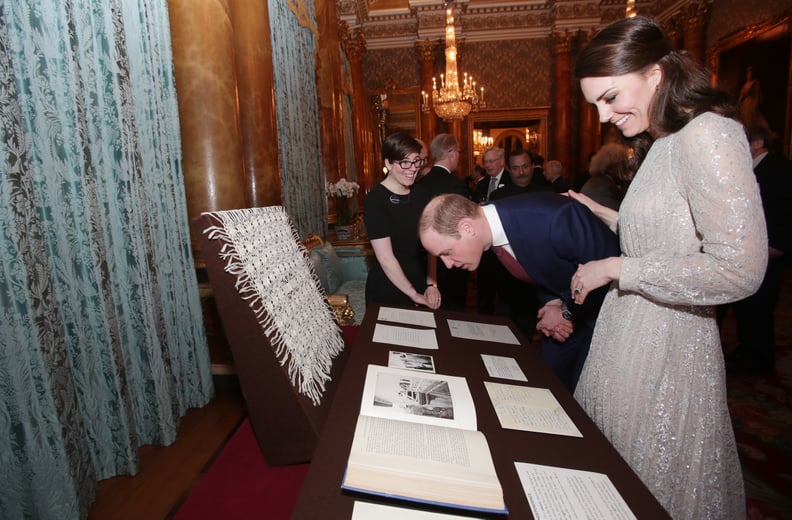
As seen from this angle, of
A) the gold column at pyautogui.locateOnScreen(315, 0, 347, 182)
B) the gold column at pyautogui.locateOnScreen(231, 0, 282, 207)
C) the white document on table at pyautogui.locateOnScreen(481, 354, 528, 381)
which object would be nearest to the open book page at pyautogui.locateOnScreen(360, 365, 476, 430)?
the white document on table at pyautogui.locateOnScreen(481, 354, 528, 381)

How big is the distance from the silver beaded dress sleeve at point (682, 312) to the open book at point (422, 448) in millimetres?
481

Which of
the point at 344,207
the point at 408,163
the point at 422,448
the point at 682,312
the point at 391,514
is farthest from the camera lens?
the point at 344,207

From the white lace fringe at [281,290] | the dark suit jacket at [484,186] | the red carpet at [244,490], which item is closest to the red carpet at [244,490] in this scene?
the red carpet at [244,490]

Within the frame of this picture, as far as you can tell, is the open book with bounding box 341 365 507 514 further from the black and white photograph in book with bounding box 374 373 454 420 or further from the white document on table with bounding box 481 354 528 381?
the white document on table with bounding box 481 354 528 381

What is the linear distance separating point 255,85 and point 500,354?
2684 millimetres

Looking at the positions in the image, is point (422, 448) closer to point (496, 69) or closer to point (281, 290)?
point (281, 290)

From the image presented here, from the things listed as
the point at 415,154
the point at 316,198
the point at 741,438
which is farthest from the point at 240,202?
the point at 741,438

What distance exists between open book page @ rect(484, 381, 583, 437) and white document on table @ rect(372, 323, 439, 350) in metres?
0.33

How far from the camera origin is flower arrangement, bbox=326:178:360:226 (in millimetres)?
5279

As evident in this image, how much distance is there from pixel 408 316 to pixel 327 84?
15.8 feet

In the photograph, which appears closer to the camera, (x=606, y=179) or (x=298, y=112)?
(x=606, y=179)

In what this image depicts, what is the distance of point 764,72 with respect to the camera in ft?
21.0

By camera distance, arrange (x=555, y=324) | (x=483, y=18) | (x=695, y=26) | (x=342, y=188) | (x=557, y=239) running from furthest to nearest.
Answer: (x=483, y=18) < (x=695, y=26) < (x=342, y=188) < (x=555, y=324) < (x=557, y=239)

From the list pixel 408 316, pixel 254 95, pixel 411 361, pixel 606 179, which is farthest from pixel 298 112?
pixel 411 361
